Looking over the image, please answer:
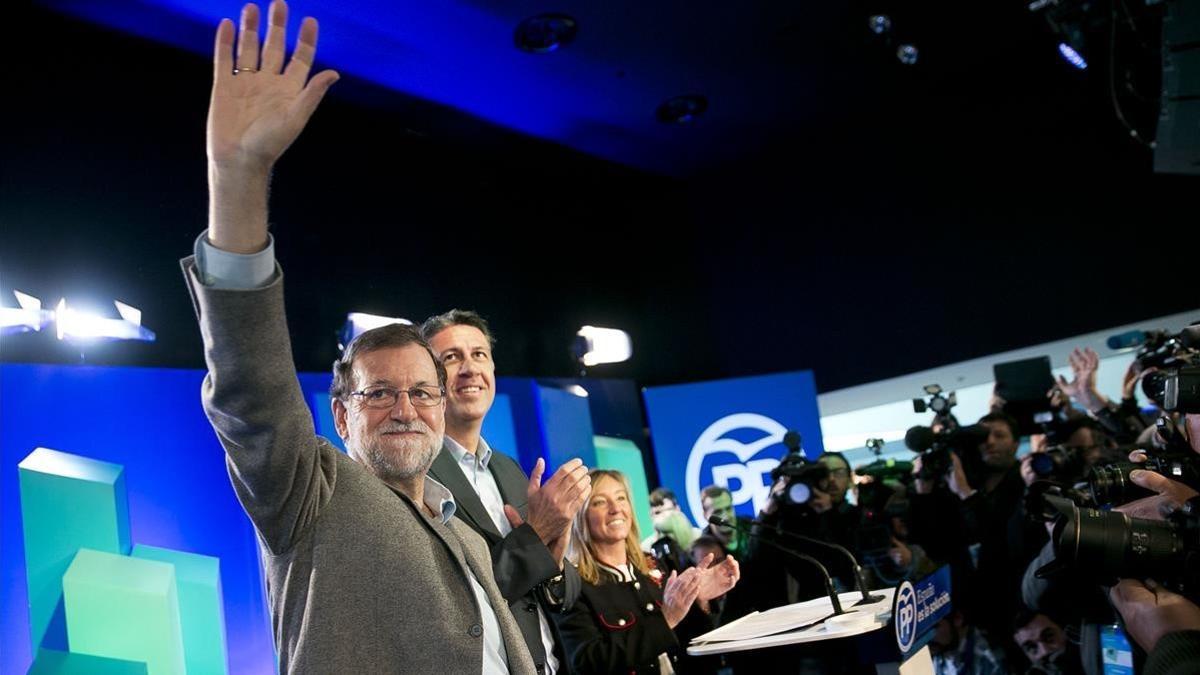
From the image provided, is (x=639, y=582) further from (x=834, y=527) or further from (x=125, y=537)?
(x=125, y=537)

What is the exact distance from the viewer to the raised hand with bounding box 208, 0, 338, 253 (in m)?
1.16

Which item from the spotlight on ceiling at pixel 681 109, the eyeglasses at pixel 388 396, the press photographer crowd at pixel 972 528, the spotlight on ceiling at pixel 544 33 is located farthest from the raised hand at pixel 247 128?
the spotlight on ceiling at pixel 681 109

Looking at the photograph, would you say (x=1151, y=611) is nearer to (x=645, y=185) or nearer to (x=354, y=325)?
(x=354, y=325)

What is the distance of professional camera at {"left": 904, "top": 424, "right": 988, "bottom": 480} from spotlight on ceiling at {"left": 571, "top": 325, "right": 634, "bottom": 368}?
2.45m

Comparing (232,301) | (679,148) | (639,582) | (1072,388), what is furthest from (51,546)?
Result: (679,148)

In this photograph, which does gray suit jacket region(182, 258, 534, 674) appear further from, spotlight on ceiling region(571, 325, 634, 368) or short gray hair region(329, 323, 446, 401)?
spotlight on ceiling region(571, 325, 634, 368)

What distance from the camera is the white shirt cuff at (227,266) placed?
1.16 metres

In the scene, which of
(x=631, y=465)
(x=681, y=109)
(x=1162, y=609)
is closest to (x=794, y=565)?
(x=1162, y=609)

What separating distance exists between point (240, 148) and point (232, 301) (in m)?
0.18

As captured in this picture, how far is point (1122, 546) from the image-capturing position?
1.61 m

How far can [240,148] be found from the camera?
3.81 feet

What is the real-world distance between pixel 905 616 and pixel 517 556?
988 mm

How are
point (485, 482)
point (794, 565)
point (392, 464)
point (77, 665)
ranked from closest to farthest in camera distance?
point (392, 464) < point (485, 482) < point (77, 665) < point (794, 565)

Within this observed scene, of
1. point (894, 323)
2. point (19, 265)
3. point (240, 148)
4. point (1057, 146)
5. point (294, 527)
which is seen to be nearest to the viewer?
point (240, 148)
